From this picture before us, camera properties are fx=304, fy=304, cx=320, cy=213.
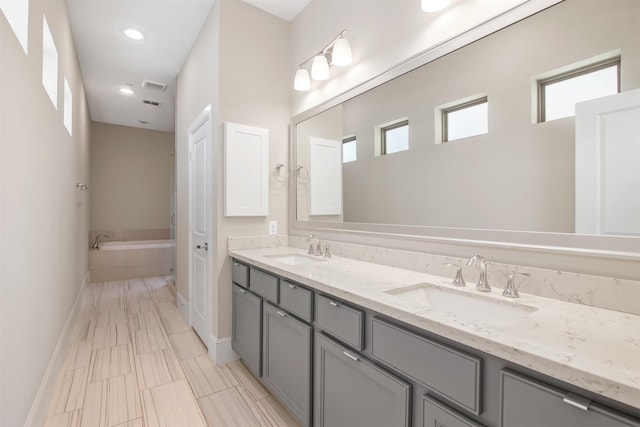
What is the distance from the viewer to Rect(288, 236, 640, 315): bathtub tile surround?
0.97 meters

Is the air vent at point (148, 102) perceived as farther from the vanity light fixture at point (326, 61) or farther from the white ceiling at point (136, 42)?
the vanity light fixture at point (326, 61)

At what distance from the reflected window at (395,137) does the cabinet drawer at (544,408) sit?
1.26 metres

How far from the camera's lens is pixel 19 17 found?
1307 millimetres

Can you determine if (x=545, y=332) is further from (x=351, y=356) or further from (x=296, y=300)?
(x=296, y=300)

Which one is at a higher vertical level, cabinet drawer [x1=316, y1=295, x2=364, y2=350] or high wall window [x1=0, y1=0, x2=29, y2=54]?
high wall window [x1=0, y1=0, x2=29, y2=54]

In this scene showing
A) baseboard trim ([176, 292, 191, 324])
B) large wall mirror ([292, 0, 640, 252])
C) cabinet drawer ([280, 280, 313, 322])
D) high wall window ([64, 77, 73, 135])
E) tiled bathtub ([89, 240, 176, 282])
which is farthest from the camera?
tiled bathtub ([89, 240, 176, 282])

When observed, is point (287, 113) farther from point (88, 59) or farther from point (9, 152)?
point (88, 59)

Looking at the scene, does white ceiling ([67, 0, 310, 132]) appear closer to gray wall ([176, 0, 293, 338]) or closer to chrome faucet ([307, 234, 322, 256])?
gray wall ([176, 0, 293, 338])


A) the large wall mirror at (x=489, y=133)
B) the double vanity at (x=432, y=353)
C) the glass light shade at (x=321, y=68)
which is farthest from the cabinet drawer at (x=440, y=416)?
the glass light shade at (x=321, y=68)

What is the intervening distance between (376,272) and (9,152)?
165cm

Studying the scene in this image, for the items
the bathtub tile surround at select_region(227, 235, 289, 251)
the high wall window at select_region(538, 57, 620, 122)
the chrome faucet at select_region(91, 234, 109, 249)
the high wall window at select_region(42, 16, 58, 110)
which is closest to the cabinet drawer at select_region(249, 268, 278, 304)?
the bathtub tile surround at select_region(227, 235, 289, 251)

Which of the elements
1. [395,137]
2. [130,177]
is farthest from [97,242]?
[395,137]

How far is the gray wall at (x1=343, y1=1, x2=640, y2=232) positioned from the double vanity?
340 mm

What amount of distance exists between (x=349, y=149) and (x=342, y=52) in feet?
2.00
